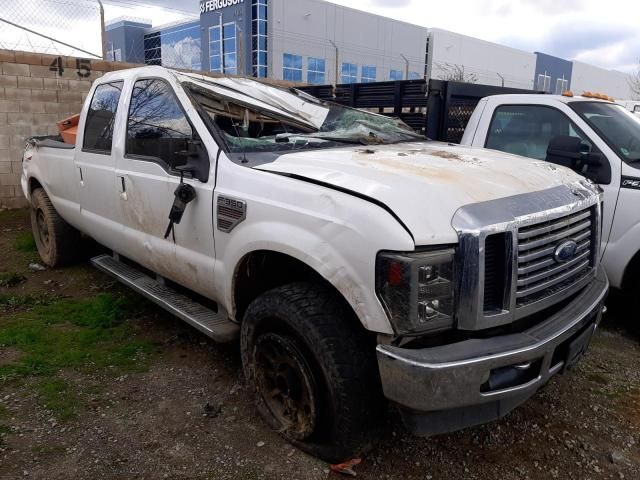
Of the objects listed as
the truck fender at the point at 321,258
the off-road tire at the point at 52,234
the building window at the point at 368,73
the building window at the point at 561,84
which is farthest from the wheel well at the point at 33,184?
the building window at the point at 561,84

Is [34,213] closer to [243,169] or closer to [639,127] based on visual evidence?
[243,169]

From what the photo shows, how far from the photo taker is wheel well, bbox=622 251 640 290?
4000 millimetres

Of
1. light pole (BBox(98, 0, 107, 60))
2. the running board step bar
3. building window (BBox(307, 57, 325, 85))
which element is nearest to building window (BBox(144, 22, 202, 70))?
building window (BBox(307, 57, 325, 85))

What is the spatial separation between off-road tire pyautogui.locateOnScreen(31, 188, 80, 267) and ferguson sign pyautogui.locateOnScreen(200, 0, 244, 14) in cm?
3193

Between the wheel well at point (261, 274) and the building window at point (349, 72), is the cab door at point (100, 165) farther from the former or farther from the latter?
the building window at point (349, 72)

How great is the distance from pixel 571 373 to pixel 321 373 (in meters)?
2.14

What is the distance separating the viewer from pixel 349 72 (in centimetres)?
3909

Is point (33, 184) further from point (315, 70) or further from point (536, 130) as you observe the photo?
point (315, 70)

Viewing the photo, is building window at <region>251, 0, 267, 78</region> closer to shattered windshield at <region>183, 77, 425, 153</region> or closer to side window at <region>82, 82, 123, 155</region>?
side window at <region>82, 82, 123, 155</region>

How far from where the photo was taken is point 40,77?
27.0ft

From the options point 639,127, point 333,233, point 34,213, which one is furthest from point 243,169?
point 34,213

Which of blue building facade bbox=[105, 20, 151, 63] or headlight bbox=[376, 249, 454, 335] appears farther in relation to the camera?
blue building facade bbox=[105, 20, 151, 63]

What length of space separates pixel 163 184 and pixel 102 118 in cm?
141

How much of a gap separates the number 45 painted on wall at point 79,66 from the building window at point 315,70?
1149 inches
